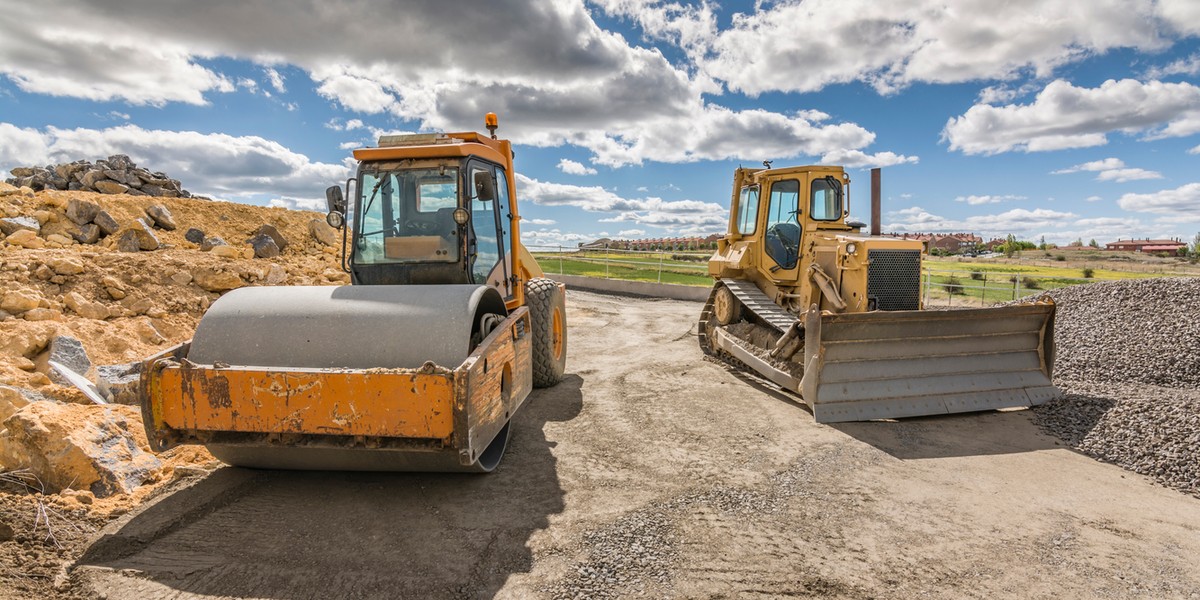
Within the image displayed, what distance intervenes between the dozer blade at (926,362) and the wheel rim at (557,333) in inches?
116

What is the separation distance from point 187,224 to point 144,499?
11700 mm

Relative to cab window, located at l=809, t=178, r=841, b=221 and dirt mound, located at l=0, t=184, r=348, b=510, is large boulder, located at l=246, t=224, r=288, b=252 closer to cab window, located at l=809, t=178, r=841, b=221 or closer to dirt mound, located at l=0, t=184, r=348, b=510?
dirt mound, located at l=0, t=184, r=348, b=510

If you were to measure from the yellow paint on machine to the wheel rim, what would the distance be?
389 centimetres

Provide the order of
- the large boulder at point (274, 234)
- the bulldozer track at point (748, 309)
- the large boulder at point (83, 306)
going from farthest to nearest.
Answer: the large boulder at point (274, 234) → the bulldozer track at point (748, 309) → the large boulder at point (83, 306)

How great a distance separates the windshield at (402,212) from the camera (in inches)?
243

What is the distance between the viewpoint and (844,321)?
22.0 feet

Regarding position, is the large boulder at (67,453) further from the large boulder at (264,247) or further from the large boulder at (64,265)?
the large boulder at (264,247)

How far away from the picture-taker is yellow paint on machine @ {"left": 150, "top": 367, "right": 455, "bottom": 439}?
3885mm

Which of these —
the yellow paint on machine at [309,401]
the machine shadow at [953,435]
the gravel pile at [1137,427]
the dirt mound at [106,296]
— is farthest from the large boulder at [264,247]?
the gravel pile at [1137,427]

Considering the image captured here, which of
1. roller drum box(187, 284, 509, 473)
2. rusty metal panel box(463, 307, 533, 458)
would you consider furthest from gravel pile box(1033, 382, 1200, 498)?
roller drum box(187, 284, 509, 473)

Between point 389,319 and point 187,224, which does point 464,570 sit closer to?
point 389,319

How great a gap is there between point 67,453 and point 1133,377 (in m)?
10.8

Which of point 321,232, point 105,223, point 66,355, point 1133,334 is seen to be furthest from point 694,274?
point 66,355

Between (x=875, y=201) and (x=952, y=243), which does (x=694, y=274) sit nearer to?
(x=875, y=201)
